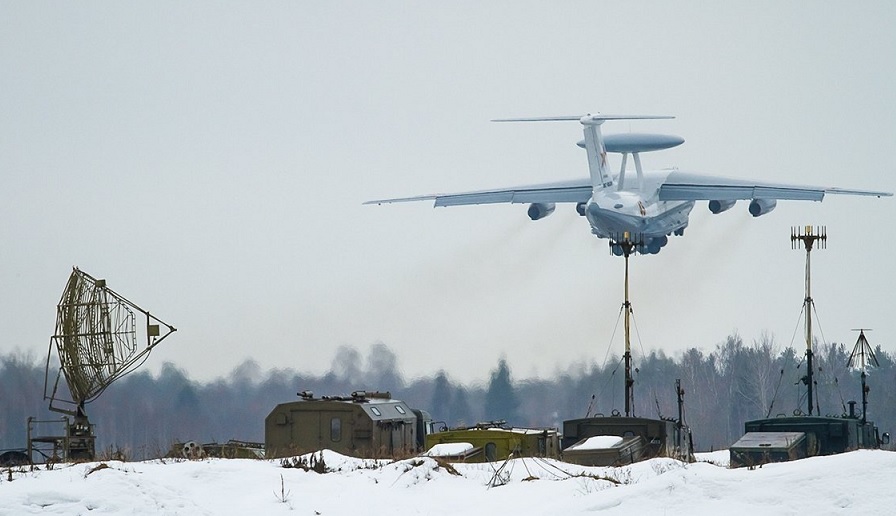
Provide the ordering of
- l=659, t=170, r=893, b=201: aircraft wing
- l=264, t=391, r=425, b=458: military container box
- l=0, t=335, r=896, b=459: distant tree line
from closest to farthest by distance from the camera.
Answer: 1. l=264, t=391, r=425, b=458: military container box
2. l=0, t=335, r=896, b=459: distant tree line
3. l=659, t=170, r=893, b=201: aircraft wing

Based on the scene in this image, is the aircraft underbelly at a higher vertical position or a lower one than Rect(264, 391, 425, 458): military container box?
higher

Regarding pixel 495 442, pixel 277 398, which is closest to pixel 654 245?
pixel 277 398

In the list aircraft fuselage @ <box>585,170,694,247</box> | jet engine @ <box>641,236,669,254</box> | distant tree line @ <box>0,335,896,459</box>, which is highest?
aircraft fuselage @ <box>585,170,694,247</box>

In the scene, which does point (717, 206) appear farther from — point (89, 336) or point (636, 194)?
point (89, 336)

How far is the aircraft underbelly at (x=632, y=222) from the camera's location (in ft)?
290

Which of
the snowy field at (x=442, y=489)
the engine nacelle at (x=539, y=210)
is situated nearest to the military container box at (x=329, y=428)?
the snowy field at (x=442, y=489)

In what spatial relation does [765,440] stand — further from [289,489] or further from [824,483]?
[289,489]

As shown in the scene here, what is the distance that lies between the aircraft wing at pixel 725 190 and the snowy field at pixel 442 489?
60.8 metres

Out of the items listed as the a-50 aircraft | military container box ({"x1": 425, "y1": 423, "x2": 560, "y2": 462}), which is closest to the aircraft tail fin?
the a-50 aircraft

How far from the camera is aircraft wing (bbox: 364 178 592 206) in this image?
96.3 m

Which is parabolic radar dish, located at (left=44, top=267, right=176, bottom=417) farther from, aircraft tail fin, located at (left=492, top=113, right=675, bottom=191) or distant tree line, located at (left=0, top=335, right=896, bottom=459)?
aircraft tail fin, located at (left=492, top=113, right=675, bottom=191)

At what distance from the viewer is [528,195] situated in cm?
9888

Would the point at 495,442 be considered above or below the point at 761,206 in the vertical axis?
below

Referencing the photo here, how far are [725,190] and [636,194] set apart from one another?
253 inches
